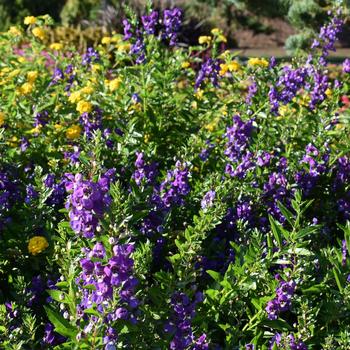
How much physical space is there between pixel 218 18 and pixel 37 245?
608 inches

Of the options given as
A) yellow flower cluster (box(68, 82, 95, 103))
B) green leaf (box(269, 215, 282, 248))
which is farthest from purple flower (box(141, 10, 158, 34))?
green leaf (box(269, 215, 282, 248))

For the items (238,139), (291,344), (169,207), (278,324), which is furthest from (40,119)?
(291,344)

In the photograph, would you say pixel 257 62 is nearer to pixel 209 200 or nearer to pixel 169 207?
pixel 169 207

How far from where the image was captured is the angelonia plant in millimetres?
1993

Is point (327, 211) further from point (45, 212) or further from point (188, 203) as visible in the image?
point (45, 212)

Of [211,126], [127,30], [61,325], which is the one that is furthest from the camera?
[211,126]

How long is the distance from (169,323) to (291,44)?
11063 mm

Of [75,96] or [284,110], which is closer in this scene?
[75,96]

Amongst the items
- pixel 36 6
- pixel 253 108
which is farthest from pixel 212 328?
→ pixel 36 6

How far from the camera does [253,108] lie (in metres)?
3.71

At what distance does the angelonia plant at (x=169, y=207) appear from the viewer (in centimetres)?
199

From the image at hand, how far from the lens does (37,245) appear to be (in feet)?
8.60

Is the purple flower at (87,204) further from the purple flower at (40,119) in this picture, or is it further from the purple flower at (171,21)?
the purple flower at (171,21)

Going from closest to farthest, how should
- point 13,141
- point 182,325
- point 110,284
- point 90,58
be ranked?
point 110,284, point 182,325, point 13,141, point 90,58
